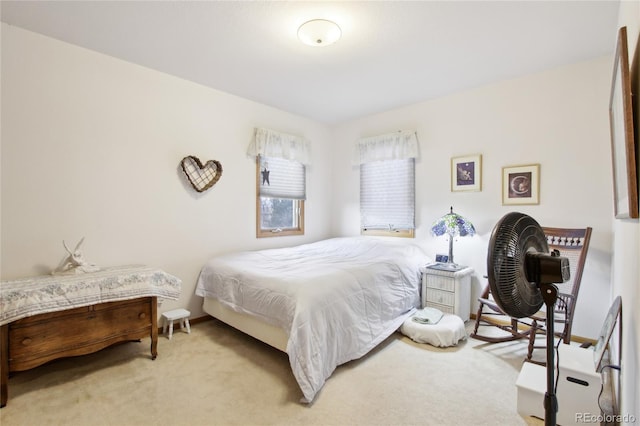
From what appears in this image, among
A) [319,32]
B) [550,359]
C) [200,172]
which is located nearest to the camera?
[550,359]

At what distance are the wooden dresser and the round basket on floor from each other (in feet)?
6.87

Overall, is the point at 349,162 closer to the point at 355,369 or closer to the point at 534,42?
the point at 534,42

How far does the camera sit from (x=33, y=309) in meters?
1.90

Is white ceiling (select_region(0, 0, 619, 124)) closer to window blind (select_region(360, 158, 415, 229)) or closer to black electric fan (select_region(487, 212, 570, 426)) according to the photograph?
window blind (select_region(360, 158, 415, 229))

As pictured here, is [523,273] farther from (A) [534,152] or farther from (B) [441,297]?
(A) [534,152]

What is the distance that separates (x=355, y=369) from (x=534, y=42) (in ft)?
9.54

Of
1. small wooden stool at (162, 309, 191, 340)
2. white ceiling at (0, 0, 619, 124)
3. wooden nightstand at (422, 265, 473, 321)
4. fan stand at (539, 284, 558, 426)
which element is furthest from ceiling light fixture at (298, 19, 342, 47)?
small wooden stool at (162, 309, 191, 340)

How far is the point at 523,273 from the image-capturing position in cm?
105

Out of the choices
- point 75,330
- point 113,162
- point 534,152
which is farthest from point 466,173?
point 75,330

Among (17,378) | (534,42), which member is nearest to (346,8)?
(534,42)

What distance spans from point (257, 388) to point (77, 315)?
1358mm

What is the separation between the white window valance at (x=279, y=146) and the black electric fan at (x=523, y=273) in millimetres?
3143

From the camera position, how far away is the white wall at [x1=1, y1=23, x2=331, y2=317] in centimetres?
232

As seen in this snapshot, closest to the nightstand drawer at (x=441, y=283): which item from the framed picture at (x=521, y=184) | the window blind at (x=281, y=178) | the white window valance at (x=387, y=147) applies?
the framed picture at (x=521, y=184)
